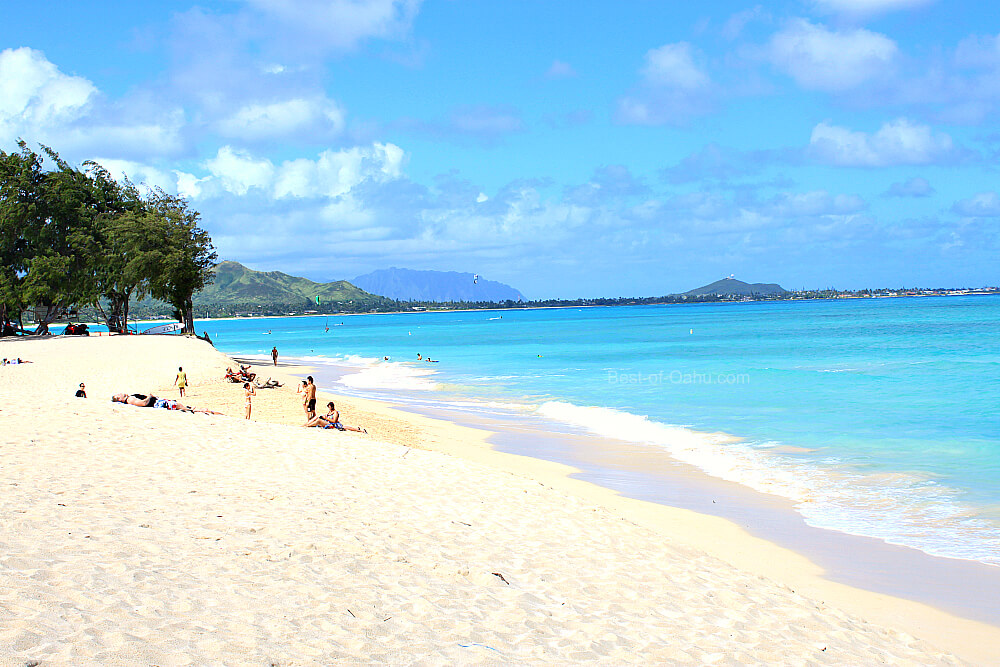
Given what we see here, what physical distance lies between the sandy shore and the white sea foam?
2.30 m

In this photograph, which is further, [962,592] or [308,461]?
[308,461]

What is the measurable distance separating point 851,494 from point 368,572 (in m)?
10.3

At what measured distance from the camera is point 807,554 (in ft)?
32.2

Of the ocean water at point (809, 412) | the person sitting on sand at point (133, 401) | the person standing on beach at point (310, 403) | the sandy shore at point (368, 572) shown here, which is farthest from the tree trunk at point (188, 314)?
the sandy shore at point (368, 572)

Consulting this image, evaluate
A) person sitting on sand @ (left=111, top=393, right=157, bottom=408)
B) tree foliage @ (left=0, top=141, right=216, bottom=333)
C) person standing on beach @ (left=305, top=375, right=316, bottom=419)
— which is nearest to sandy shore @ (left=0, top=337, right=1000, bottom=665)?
person sitting on sand @ (left=111, top=393, right=157, bottom=408)

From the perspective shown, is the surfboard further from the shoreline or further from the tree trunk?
the shoreline

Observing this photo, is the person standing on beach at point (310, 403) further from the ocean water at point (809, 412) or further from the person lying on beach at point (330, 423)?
the ocean water at point (809, 412)

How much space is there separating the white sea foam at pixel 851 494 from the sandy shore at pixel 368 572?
90.4 inches

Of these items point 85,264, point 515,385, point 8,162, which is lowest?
point 515,385

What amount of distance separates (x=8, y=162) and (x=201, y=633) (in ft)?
204

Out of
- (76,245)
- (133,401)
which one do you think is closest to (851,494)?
(133,401)


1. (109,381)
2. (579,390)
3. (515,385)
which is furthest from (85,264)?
(579,390)

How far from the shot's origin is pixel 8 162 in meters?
53.9

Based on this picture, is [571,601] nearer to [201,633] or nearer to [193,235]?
[201,633]
